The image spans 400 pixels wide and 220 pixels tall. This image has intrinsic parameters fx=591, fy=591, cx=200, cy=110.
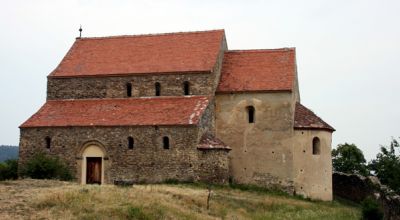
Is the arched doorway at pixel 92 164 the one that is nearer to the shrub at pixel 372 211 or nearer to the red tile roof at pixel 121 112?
the red tile roof at pixel 121 112

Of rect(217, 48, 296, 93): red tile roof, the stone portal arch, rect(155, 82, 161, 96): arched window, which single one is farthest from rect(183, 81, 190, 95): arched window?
the stone portal arch

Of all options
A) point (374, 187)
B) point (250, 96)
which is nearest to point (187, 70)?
point (250, 96)

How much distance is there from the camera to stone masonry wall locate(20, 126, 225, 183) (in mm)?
34781

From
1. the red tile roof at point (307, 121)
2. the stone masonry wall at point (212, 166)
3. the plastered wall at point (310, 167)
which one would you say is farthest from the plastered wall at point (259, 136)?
the stone masonry wall at point (212, 166)

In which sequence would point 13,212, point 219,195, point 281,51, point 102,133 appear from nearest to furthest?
point 13,212
point 219,195
point 102,133
point 281,51

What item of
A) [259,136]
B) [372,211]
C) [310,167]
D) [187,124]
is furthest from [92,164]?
[372,211]

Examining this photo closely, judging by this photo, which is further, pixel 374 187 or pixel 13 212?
pixel 374 187

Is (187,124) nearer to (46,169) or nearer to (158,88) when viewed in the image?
(158,88)

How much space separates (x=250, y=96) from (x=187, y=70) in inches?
171

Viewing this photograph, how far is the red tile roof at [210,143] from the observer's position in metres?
34.7

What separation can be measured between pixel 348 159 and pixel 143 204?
38399 millimetres

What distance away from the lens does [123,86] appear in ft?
128

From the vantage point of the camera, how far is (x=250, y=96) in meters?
37.6

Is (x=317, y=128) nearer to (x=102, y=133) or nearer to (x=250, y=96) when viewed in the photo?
(x=250, y=96)
